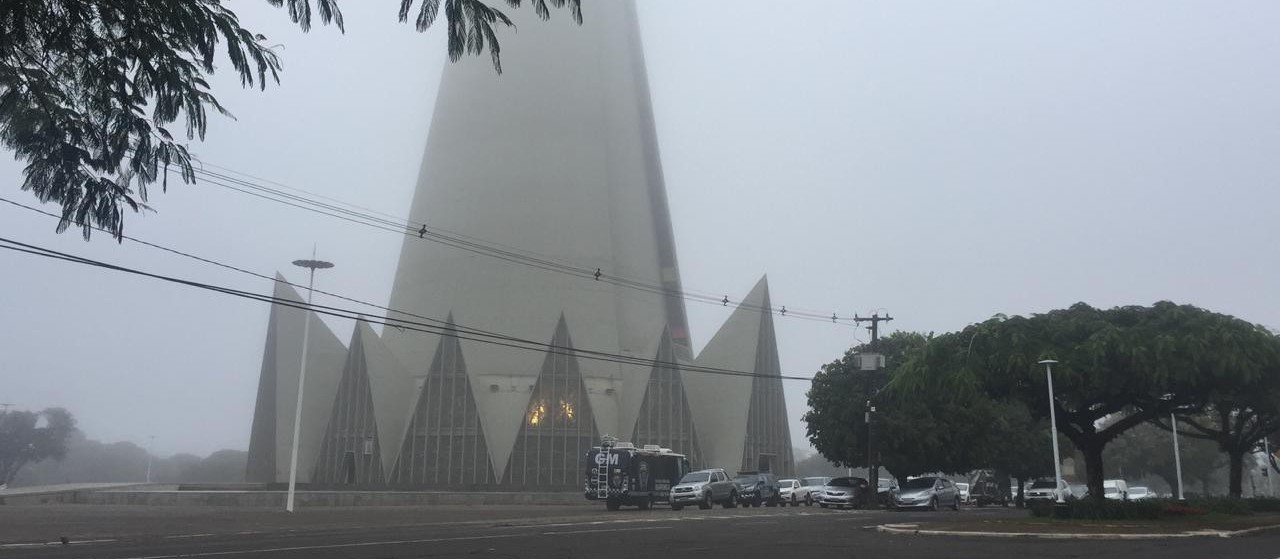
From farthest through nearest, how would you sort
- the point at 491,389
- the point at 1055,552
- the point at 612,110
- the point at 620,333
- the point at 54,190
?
the point at 612,110
the point at 620,333
the point at 491,389
the point at 1055,552
the point at 54,190

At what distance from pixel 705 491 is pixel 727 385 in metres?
29.2

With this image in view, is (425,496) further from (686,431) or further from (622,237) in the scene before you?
(622,237)

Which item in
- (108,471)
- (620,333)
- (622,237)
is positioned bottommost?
(108,471)

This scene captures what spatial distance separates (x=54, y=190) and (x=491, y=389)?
56307 mm

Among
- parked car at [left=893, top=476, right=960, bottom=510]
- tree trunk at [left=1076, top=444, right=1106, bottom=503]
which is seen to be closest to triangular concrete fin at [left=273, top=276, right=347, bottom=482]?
parked car at [left=893, top=476, right=960, bottom=510]

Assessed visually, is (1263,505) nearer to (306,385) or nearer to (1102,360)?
(1102,360)

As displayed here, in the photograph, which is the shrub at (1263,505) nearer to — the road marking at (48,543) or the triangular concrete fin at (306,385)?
the road marking at (48,543)

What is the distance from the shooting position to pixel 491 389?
62.2m

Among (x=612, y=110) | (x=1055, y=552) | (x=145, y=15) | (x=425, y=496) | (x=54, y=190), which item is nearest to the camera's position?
(x=145, y=15)

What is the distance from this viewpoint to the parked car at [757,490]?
43.6 m

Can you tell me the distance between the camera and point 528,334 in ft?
209

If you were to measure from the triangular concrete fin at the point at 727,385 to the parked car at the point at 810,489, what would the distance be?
12839 millimetres

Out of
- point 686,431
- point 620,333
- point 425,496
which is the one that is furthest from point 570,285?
point 425,496

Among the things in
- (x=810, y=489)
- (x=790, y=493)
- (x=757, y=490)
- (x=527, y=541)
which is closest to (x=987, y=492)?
(x=810, y=489)
